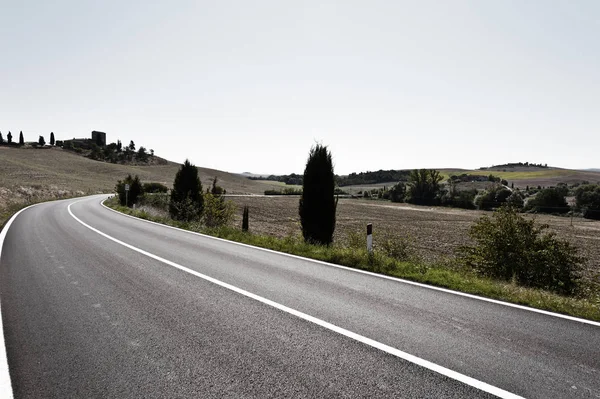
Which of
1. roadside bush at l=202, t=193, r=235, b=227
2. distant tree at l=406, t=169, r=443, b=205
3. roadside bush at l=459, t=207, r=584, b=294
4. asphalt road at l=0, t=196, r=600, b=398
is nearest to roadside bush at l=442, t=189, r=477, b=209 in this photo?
distant tree at l=406, t=169, r=443, b=205

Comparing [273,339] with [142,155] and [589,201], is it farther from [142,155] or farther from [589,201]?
[142,155]

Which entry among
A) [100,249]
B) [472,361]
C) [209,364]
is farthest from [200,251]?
[472,361]

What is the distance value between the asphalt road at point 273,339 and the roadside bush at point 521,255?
14.2ft

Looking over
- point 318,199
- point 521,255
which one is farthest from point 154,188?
point 521,255

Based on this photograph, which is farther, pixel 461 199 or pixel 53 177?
pixel 461 199

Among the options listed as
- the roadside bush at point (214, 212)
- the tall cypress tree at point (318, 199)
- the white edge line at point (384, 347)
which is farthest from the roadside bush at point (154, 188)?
the white edge line at point (384, 347)

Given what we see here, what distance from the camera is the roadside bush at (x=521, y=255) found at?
8656 millimetres

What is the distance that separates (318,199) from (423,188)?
7507 cm

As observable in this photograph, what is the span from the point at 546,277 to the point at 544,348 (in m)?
5.97

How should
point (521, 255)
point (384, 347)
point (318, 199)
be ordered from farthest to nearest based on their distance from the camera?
point (318, 199) < point (521, 255) < point (384, 347)

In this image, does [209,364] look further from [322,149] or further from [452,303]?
[322,149]

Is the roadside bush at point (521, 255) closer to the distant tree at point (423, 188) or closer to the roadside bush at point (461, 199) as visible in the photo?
the roadside bush at point (461, 199)

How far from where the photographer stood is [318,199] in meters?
13.9

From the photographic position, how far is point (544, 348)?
3.86 meters
